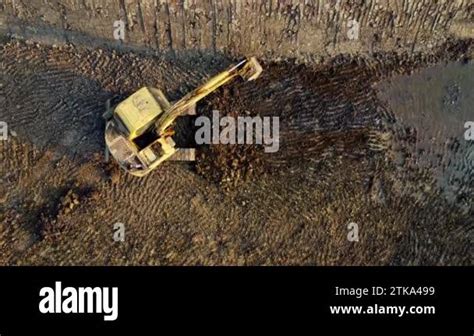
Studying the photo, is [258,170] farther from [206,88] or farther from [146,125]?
[146,125]

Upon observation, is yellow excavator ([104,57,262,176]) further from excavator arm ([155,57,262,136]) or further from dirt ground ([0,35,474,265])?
dirt ground ([0,35,474,265])

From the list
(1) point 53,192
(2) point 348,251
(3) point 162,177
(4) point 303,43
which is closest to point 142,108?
(3) point 162,177

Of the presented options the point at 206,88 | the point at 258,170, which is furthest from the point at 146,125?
the point at 258,170

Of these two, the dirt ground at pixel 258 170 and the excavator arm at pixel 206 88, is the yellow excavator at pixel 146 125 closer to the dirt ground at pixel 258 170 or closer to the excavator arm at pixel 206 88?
the excavator arm at pixel 206 88

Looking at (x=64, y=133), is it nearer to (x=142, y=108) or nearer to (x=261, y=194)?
(x=142, y=108)

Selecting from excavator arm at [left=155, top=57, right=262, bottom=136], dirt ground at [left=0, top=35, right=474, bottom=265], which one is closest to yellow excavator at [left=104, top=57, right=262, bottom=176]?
excavator arm at [left=155, top=57, right=262, bottom=136]

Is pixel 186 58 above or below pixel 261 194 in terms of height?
above
